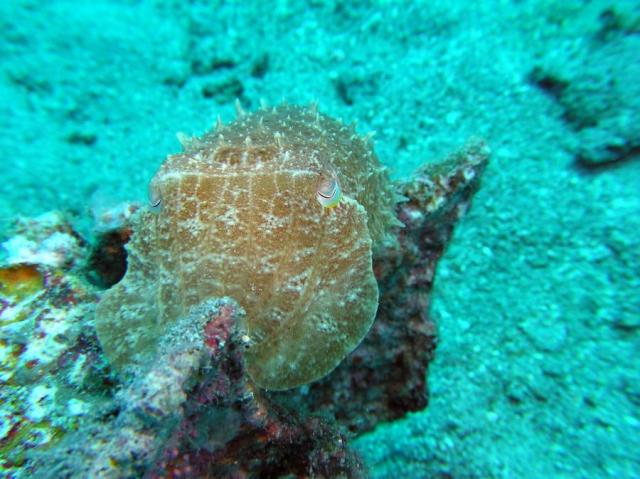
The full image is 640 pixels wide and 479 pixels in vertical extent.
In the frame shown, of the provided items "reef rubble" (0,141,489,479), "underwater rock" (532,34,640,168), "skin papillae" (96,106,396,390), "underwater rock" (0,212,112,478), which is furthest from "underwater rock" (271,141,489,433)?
"underwater rock" (532,34,640,168)

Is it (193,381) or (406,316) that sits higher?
(193,381)

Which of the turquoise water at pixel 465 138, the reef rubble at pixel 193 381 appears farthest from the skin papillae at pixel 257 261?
the turquoise water at pixel 465 138

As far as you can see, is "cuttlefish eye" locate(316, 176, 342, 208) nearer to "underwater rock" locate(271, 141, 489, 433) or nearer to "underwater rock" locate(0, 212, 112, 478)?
"underwater rock" locate(271, 141, 489, 433)

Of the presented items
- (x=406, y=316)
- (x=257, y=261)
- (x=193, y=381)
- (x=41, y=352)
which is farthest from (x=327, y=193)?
(x=41, y=352)

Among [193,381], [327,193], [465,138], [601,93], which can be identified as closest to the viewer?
[193,381]

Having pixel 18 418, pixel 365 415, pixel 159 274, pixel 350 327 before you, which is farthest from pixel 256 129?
pixel 365 415

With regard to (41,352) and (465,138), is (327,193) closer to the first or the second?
(41,352)

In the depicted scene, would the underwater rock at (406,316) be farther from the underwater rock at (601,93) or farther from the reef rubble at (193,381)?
the underwater rock at (601,93)
